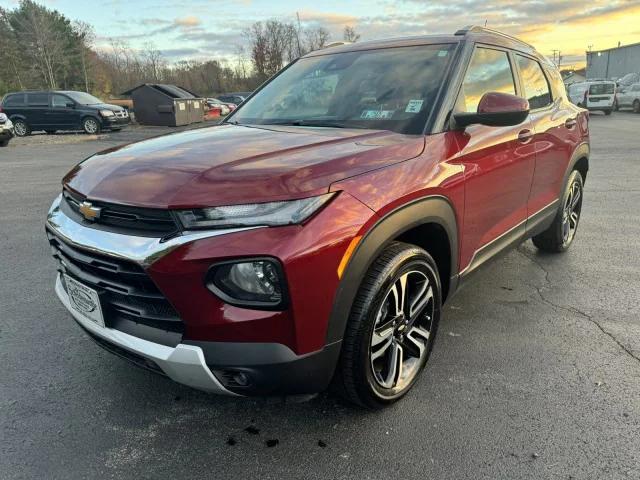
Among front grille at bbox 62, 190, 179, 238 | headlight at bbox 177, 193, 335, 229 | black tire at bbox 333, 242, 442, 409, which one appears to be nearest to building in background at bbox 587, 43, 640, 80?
black tire at bbox 333, 242, 442, 409

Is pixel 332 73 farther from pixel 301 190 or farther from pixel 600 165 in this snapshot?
pixel 600 165

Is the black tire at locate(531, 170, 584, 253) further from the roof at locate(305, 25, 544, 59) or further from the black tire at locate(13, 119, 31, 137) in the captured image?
the black tire at locate(13, 119, 31, 137)

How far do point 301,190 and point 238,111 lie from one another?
2.00m

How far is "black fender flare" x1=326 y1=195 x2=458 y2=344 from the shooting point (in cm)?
203

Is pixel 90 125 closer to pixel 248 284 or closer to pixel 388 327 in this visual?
pixel 388 327

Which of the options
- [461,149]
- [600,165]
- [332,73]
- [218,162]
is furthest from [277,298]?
[600,165]

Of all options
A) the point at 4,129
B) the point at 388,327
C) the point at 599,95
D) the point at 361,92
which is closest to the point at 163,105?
the point at 4,129

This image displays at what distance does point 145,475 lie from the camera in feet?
6.96

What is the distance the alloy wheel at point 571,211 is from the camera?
15.2 ft

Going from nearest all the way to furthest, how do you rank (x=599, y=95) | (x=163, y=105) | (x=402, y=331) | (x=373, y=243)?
(x=373, y=243) → (x=402, y=331) → (x=163, y=105) → (x=599, y=95)

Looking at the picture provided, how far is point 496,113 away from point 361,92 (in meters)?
0.85

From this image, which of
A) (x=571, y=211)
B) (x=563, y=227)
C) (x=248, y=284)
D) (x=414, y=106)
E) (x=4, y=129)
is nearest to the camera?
(x=248, y=284)

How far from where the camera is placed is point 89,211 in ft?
7.06

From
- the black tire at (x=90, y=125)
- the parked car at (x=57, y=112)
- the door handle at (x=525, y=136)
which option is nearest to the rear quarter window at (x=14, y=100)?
the parked car at (x=57, y=112)
